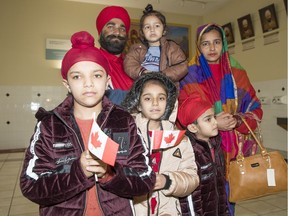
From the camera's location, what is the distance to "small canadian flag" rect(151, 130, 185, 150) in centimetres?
137

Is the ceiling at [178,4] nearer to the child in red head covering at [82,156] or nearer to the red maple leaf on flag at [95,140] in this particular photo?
the child in red head covering at [82,156]

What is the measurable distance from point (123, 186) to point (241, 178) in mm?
924

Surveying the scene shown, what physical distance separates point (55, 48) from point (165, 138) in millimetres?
5046

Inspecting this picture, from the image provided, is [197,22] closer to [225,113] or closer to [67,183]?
[225,113]

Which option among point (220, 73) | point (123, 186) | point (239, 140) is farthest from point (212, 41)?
point (123, 186)

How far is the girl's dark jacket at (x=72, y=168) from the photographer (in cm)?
97

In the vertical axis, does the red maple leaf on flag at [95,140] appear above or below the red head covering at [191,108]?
below

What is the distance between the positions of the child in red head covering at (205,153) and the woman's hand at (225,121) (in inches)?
3.0

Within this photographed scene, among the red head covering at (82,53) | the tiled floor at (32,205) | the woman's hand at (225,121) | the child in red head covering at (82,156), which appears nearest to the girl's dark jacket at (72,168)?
the child in red head covering at (82,156)

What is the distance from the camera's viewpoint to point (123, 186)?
1.01 meters

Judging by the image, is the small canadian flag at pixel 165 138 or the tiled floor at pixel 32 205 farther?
the tiled floor at pixel 32 205

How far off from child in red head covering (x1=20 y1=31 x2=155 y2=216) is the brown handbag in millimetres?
776

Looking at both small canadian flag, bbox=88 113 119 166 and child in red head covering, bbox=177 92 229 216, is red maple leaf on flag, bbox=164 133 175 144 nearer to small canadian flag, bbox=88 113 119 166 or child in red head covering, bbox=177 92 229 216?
child in red head covering, bbox=177 92 229 216

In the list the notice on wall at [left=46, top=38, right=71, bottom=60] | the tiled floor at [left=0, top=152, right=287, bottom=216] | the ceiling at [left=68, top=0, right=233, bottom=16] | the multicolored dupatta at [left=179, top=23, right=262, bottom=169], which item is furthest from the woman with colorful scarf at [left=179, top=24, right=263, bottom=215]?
the notice on wall at [left=46, top=38, right=71, bottom=60]
